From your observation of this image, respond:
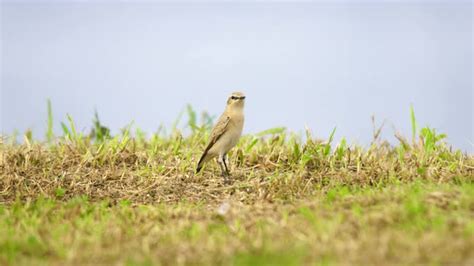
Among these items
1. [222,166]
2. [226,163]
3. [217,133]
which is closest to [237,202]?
[222,166]

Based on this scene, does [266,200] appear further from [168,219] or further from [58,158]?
[58,158]

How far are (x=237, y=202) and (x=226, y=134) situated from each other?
1399 mm

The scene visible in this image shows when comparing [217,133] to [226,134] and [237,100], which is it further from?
[237,100]

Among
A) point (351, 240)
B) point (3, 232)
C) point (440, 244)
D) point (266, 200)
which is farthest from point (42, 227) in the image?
point (440, 244)

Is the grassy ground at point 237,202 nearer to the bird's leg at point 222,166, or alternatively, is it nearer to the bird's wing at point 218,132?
the bird's leg at point 222,166

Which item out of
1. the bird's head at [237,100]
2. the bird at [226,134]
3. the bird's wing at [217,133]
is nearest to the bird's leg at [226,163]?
the bird at [226,134]

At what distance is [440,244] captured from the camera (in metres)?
5.12

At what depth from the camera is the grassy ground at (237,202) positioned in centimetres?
536

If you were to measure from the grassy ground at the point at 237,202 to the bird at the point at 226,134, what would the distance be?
0.28 metres

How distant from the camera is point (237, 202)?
811 centimetres

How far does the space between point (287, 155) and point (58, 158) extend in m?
3.46

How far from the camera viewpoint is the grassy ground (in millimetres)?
5361

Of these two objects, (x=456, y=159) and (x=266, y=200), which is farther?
(x=456, y=159)

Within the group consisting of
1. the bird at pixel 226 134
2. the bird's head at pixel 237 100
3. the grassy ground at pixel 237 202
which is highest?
the bird's head at pixel 237 100
